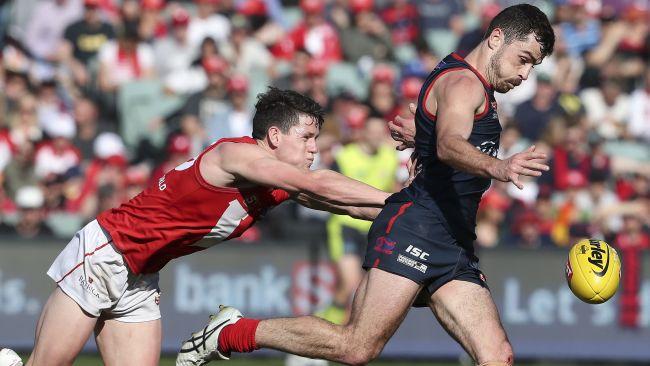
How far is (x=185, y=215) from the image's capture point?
7344mm

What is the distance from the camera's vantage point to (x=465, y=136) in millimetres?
6785

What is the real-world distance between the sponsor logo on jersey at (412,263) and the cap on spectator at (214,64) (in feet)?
26.9

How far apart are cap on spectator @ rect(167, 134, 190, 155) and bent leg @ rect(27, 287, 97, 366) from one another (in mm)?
6876

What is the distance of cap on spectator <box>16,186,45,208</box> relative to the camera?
13.7 m

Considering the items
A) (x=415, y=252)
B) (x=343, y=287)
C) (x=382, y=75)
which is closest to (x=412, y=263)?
(x=415, y=252)

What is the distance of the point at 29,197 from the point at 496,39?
7.83 meters

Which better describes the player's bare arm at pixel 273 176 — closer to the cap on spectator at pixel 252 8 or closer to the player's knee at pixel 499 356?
the player's knee at pixel 499 356

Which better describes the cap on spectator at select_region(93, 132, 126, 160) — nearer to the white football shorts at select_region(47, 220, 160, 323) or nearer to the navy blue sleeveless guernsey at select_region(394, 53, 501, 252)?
the white football shorts at select_region(47, 220, 160, 323)

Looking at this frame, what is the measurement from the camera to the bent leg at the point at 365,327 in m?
7.20

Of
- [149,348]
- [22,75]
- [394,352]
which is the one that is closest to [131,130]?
[22,75]

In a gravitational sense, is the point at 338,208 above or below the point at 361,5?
below

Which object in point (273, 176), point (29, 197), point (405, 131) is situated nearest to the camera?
point (273, 176)

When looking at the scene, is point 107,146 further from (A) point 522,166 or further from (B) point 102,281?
(A) point 522,166

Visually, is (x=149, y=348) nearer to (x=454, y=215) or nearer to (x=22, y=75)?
(x=454, y=215)
